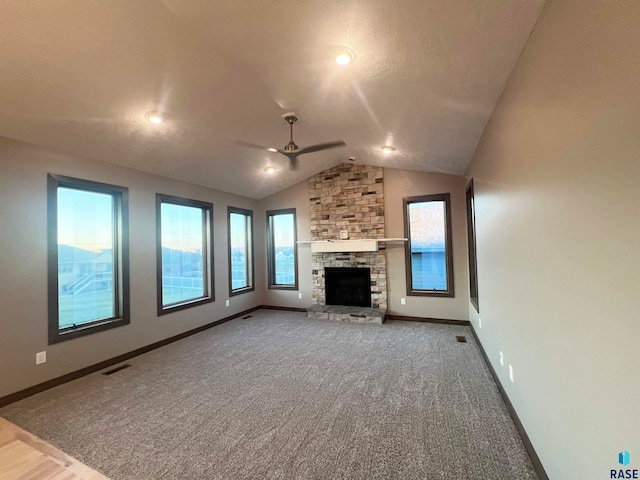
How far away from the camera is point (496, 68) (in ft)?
6.39

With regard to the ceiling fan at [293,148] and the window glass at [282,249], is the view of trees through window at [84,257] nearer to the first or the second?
the ceiling fan at [293,148]

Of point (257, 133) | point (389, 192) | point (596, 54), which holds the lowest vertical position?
point (596, 54)

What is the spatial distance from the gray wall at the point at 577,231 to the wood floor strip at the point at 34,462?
278 cm

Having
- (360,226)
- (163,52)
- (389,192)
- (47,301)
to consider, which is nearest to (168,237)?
(47,301)

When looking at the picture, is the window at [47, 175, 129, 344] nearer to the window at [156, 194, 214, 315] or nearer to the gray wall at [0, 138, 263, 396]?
the gray wall at [0, 138, 263, 396]

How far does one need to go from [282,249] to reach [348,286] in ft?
6.07

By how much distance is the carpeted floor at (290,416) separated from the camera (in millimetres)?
1885

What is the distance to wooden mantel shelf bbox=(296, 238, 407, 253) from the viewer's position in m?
5.46

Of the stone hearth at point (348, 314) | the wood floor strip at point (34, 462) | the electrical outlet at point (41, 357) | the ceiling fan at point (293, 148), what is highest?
the ceiling fan at point (293, 148)

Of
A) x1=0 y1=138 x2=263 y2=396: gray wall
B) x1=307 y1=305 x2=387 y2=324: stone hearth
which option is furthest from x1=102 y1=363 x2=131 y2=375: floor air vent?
x1=307 y1=305 x2=387 y2=324: stone hearth

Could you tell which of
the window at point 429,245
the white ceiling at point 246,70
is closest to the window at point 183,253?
the white ceiling at point 246,70

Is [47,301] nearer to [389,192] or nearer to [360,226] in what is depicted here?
[360,226]

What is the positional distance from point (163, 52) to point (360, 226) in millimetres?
4346

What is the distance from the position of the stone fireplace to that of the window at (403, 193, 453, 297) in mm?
524
